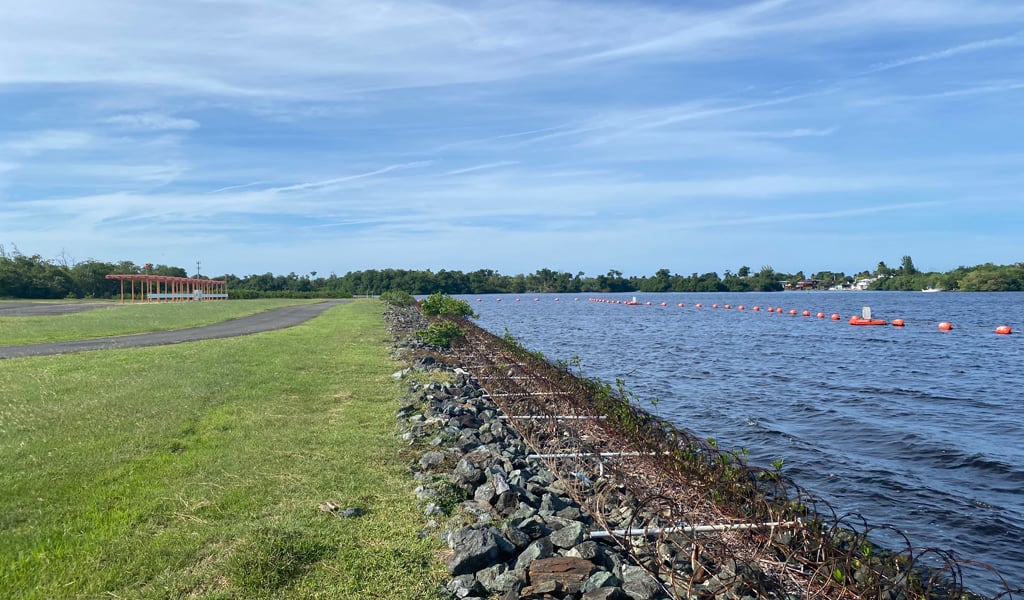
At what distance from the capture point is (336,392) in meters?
11.6

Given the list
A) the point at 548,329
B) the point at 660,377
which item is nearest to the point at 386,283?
the point at 548,329

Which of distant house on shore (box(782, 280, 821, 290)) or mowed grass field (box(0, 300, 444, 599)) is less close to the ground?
distant house on shore (box(782, 280, 821, 290))

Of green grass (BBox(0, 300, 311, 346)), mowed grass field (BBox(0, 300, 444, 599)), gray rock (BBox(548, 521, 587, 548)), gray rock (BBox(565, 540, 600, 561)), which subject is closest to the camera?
mowed grass field (BBox(0, 300, 444, 599))

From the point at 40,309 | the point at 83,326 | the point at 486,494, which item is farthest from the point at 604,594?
the point at 40,309

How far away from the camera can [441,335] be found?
62.1ft

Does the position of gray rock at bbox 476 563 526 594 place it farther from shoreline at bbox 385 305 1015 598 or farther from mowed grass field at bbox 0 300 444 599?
mowed grass field at bbox 0 300 444 599

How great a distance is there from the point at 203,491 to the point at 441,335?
508 inches

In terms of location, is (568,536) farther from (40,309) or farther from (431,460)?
(40,309)

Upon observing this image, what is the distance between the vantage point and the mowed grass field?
14.6 ft

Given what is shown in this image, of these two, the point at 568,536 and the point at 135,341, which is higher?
the point at 135,341

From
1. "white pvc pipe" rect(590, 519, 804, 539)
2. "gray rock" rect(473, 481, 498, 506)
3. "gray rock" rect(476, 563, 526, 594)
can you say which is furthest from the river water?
"gray rock" rect(476, 563, 526, 594)

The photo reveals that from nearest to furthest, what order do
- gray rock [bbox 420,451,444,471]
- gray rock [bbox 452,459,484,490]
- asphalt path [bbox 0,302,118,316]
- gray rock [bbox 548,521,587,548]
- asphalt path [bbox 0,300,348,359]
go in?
gray rock [bbox 548,521,587,548] → gray rock [bbox 452,459,484,490] → gray rock [bbox 420,451,444,471] → asphalt path [bbox 0,300,348,359] → asphalt path [bbox 0,302,118,316]

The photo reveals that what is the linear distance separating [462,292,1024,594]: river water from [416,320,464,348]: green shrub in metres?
3.83

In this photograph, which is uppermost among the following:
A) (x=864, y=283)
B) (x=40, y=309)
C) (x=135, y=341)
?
(x=864, y=283)
